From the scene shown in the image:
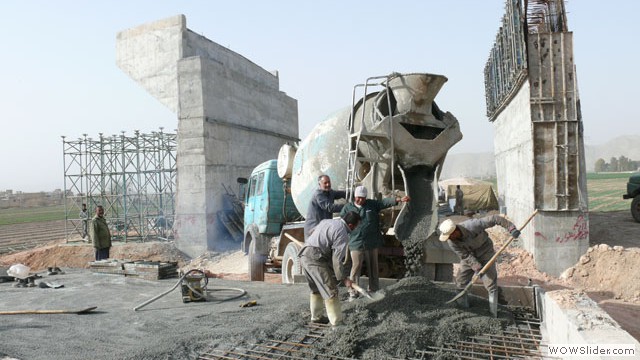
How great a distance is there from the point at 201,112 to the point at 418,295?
13.7 metres

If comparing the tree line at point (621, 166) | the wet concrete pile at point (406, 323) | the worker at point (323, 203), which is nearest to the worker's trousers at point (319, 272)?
the wet concrete pile at point (406, 323)

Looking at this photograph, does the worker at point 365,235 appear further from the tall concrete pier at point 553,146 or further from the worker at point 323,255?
the tall concrete pier at point 553,146

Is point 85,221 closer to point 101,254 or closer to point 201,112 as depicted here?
point 201,112

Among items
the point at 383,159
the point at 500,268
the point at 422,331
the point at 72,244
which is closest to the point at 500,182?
the point at 500,268

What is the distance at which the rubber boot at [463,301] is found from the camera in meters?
6.06

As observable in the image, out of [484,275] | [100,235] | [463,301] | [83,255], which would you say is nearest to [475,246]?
[484,275]

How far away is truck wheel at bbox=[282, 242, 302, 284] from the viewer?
28.6ft

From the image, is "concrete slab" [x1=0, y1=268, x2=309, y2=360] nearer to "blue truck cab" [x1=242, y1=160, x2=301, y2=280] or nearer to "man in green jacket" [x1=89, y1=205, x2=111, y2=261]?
"blue truck cab" [x1=242, y1=160, x2=301, y2=280]

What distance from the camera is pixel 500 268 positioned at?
39.7 feet

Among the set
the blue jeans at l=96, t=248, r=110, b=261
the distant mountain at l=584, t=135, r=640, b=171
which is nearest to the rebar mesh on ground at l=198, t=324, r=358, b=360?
the blue jeans at l=96, t=248, r=110, b=261

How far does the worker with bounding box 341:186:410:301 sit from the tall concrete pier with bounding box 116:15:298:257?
12.2 metres

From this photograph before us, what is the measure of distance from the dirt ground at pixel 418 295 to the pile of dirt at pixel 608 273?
0.05 feet

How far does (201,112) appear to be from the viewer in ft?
58.3

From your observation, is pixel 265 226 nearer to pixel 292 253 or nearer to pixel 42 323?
pixel 292 253
